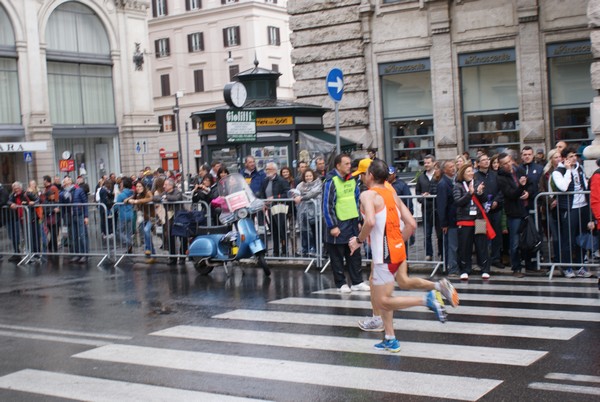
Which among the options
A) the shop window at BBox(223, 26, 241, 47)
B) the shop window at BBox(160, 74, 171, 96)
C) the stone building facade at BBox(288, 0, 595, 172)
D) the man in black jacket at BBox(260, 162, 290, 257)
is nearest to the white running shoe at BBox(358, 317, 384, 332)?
the man in black jacket at BBox(260, 162, 290, 257)

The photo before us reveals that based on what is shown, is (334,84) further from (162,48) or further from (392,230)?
(162,48)

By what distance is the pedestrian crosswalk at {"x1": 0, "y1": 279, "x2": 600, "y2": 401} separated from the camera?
691cm

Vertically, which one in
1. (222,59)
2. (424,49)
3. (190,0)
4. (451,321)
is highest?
(190,0)

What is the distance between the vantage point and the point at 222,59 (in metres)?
66.4

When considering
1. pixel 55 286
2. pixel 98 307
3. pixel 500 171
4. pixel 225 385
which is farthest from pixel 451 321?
pixel 55 286

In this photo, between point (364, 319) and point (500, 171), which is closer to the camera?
point (364, 319)

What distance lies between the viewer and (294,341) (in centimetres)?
884

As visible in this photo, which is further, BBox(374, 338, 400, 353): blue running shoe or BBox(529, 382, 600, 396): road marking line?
BBox(374, 338, 400, 353): blue running shoe

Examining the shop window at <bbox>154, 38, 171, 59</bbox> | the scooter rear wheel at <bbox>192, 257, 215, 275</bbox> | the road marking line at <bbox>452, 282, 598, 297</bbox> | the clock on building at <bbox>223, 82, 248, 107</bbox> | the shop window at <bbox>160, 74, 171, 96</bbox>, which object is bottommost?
the road marking line at <bbox>452, 282, 598, 297</bbox>

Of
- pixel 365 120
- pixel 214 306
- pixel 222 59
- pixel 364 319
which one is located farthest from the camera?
pixel 222 59

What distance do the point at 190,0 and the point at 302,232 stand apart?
5558cm

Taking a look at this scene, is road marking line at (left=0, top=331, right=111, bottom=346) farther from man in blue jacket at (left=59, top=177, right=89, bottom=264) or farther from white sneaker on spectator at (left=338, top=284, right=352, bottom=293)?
man in blue jacket at (left=59, top=177, right=89, bottom=264)

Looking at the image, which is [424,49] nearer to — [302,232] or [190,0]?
[302,232]

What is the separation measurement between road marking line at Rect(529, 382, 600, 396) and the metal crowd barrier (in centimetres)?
610
